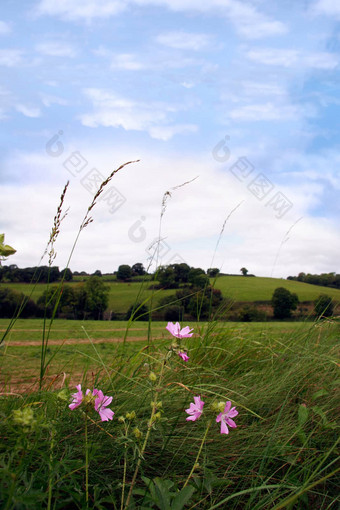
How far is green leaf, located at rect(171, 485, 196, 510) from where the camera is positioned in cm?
124

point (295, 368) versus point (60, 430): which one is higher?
point (295, 368)

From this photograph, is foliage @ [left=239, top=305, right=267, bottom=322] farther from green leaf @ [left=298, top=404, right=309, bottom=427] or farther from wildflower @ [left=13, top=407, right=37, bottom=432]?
wildflower @ [left=13, top=407, right=37, bottom=432]

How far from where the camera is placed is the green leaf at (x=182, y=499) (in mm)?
1242

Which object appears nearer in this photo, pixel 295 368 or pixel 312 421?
pixel 312 421

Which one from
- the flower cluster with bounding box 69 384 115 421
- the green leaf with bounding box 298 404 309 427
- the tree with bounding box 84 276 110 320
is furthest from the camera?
the tree with bounding box 84 276 110 320

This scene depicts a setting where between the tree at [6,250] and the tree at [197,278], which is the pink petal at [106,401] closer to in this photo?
the tree at [6,250]

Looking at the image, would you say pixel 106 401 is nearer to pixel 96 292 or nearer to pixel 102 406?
pixel 102 406

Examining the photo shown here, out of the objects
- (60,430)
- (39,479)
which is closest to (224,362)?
(60,430)

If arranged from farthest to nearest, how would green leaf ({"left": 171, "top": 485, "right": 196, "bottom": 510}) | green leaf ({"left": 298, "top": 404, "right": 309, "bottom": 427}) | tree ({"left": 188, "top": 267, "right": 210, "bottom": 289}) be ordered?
tree ({"left": 188, "top": 267, "right": 210, "bottom": 289}), green leaf ({"left": 298, "top": 404, "right": 309, "bottom": 427}), green leaf ({"left": 171, "top": 485, "right": 196, "bottom": 510})

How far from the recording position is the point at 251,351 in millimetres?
3295

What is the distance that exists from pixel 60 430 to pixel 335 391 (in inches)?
64.4

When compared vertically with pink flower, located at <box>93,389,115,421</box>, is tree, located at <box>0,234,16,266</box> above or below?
above

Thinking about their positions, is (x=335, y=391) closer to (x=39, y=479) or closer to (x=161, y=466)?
(x=161, y=466)

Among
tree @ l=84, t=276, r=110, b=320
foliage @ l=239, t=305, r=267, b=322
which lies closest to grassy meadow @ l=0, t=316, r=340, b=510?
foliage @ l=239, t=305, r=267, b=322
